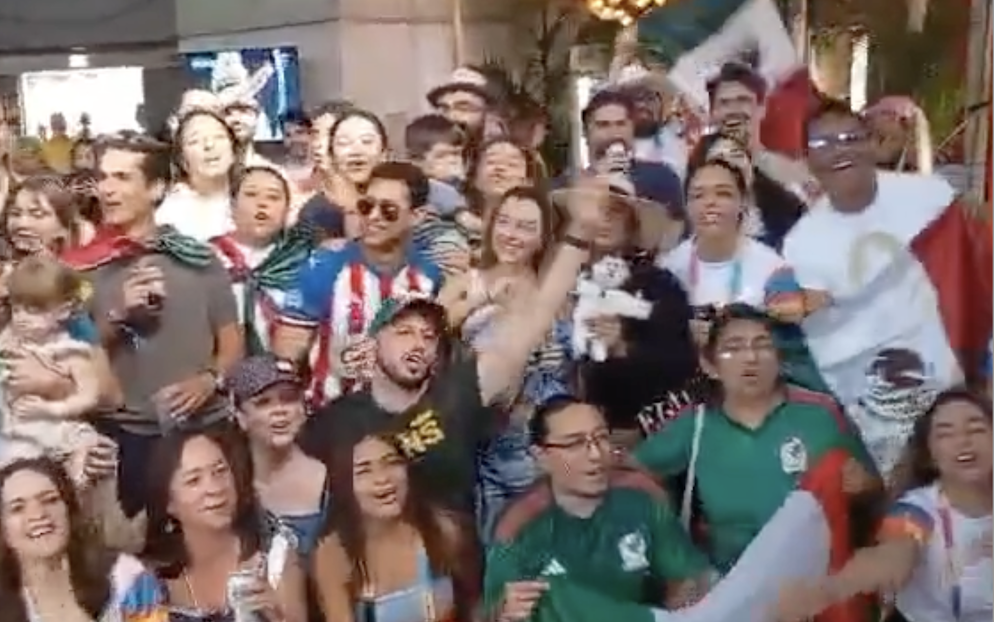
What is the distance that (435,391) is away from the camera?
164 cm

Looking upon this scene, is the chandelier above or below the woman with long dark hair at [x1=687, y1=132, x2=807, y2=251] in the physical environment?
above

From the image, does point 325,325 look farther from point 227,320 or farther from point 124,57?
point 124,57

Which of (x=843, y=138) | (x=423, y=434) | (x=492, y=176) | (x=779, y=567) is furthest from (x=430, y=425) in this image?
(x=843, y=138)

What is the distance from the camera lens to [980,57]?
157 cm

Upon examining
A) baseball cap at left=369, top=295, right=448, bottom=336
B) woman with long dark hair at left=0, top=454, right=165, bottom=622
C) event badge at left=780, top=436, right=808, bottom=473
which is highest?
baseball cap at left=369, top=295, right=448, bottom=336

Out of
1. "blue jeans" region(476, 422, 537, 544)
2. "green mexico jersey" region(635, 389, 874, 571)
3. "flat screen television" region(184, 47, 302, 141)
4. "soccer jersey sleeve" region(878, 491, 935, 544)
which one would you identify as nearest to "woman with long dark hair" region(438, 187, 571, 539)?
"blue jeans" region(476, 422, 537, 544)

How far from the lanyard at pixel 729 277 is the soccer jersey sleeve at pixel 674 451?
10cm

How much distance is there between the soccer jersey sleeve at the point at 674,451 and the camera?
1.63m

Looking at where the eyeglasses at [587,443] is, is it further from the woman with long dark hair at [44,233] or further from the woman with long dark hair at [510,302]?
the woman with long dark hair at [44,233]

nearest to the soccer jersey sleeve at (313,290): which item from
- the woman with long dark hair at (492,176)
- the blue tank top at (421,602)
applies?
the woman with long dark hair at (492,176)

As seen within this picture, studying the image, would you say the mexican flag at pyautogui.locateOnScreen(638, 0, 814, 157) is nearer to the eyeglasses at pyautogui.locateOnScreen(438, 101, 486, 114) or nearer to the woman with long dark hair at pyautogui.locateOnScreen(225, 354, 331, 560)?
the eyeglasses at pyautogui.locateOnScreen(438, 101, 486, 114)

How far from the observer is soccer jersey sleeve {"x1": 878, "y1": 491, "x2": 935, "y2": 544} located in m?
1.61

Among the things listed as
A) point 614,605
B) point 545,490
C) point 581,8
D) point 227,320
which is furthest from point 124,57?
point 614,605

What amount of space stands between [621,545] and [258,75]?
506mm
